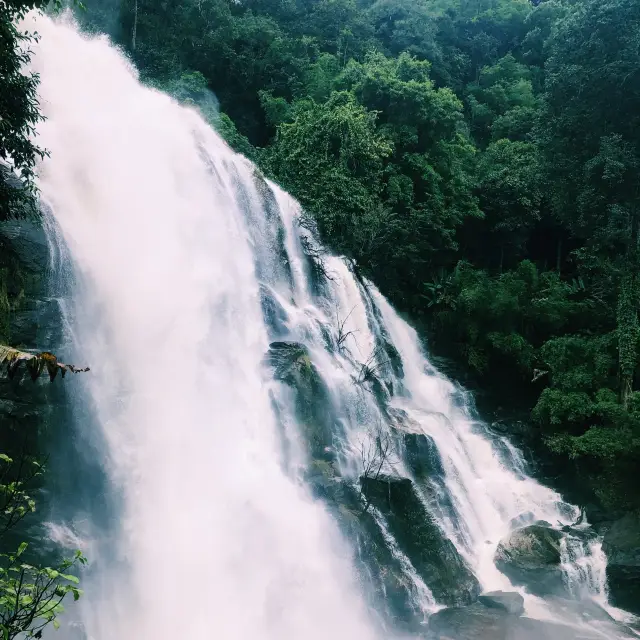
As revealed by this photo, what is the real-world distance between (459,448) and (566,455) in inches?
120

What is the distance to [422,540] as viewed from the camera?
10.5m

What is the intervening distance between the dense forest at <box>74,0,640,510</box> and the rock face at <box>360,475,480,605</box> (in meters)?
4.18

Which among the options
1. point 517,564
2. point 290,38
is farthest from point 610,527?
point 290,38

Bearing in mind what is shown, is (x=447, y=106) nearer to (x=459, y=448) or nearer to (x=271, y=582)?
(x=459, y=448)

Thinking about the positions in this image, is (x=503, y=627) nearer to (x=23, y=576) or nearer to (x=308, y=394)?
(x=308, y=394)

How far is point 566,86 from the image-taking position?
15.7 metres

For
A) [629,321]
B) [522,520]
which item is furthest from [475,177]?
[522,520]

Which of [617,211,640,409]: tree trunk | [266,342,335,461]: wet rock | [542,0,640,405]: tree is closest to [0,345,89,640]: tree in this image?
[266,342,335,461]: wet rock

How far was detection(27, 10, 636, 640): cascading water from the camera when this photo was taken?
29.7ft

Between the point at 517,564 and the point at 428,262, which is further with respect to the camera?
the point at 428,262

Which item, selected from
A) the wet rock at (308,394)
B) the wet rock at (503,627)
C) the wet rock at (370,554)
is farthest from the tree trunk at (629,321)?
the wet rock at (308,394)

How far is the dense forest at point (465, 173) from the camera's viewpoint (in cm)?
1418

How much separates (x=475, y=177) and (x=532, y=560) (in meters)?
16.4

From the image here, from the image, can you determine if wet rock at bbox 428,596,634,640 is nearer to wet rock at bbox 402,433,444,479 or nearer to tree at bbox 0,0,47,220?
wet rock at bbox 402,433,444,479
